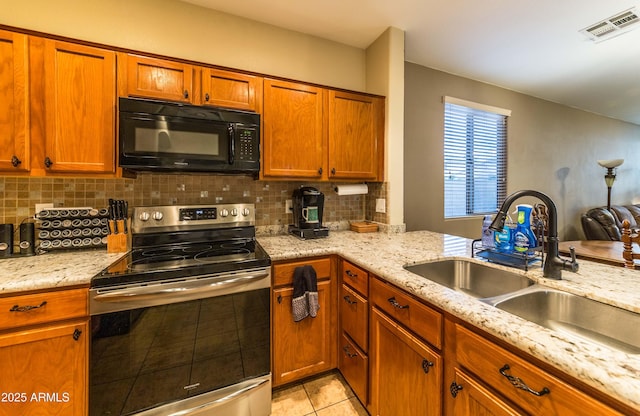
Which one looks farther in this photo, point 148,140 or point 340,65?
point 340,65

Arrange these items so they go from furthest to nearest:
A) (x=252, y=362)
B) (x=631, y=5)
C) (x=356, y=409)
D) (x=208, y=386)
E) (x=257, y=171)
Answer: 1. (x=631, y=5)
2. (x=257, y=171)
3. (x=356, y=409)
4. (x=252, y=362)
5. (x=208, y=386)

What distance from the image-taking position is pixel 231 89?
5.78ft

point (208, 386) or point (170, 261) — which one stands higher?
point (170, 261)

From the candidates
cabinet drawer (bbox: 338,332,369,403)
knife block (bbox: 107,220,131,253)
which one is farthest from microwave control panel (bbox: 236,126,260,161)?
cabinet drawer (bbox: 338,332,369,403)

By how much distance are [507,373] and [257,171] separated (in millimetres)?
1580

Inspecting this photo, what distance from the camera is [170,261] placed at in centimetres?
141

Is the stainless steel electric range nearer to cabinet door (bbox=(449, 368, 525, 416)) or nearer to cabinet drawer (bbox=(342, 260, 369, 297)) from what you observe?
cabinet drawer (bbox=(342, 260, 369, 297))

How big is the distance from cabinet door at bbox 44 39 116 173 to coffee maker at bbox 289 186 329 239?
1199mm

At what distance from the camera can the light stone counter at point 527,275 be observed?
1.86 feet

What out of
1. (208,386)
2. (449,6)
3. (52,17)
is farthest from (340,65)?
(208,386)

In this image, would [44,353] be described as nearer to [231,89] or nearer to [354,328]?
[354,328]

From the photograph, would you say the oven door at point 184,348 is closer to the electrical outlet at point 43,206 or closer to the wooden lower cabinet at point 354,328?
the wooden lower cabinet at point 354,328

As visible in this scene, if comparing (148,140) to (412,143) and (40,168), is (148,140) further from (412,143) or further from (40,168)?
(412,143)

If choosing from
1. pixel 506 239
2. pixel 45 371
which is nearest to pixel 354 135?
pixel 506 239
